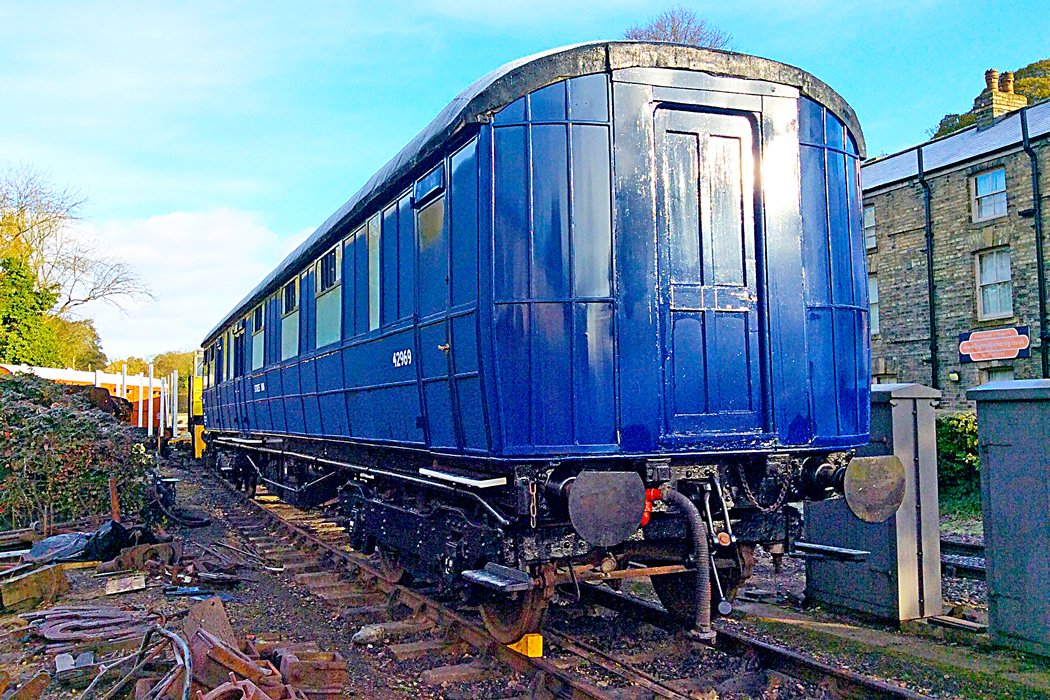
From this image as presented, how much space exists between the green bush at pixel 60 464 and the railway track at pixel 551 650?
3.51 metres

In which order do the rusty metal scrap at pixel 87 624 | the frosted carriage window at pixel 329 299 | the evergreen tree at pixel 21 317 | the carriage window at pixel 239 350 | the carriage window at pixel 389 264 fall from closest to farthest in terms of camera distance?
the rusty metal scrap at pixel 87 624
the carriage window at pixel 389 264
the frosted carriage window at pixel 329 299
the carriage window at pixel 239 350
the evergreen tree at pixel 21 317

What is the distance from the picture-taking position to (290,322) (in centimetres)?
1095

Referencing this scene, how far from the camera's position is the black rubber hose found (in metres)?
4.70

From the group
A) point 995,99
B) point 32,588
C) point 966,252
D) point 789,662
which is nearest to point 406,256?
point 789,662

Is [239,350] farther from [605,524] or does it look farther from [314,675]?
[605,524]

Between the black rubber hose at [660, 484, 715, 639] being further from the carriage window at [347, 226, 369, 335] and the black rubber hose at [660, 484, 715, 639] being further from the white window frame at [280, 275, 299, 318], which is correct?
the white window frame at [280, 275, 299, 318]

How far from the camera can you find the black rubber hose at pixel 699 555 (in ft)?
15.4

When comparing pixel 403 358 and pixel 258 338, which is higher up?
pixel 258 338

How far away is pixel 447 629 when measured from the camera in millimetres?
6289

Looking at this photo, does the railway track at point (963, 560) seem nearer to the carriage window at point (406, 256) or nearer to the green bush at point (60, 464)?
the carriage window at point (406, 256)

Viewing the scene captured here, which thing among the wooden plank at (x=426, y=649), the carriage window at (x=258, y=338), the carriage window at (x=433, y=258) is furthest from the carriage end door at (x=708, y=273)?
the carriage window at (x=258, y=338)

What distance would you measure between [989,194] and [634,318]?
16601 millimetres

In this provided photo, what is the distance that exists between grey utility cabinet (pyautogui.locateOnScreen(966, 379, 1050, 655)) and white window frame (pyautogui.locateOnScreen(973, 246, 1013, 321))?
13544 millimetres

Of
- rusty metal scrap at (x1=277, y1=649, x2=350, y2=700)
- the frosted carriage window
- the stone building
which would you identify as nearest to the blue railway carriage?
rusty metal scrap at (x1=277, y1=649, x2=350, y2=700)
